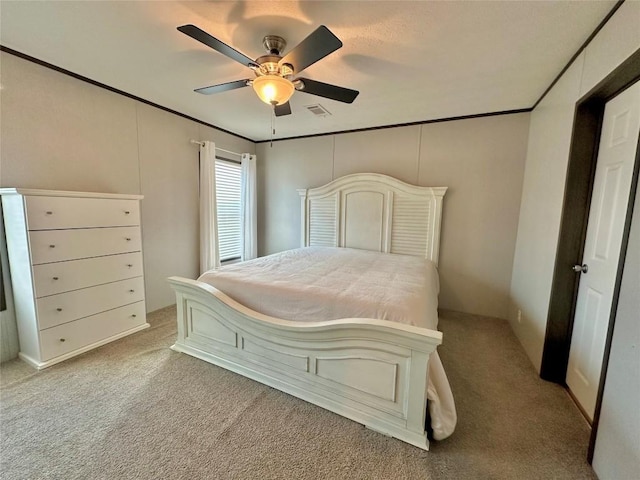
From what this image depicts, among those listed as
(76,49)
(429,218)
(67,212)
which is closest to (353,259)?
(429,218)

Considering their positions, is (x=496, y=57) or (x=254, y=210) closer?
(x=496, y=57)

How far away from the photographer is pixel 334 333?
1.62 metres

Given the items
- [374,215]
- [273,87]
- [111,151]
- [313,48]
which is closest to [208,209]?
[111,151]

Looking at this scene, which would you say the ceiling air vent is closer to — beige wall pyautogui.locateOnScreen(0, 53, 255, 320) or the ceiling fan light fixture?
the ceiling fan light fixture

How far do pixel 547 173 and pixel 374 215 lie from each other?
1.86 metres

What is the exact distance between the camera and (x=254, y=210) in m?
4.42

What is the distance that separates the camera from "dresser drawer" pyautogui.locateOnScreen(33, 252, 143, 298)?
209cm

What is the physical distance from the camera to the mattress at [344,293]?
1.55 metres

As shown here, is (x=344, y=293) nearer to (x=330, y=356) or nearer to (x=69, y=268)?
(x=330, y=356)

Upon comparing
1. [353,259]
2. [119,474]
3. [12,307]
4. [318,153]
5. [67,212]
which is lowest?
[119,474]

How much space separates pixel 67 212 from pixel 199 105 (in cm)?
172

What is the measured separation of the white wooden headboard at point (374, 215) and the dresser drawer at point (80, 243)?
2273 mm

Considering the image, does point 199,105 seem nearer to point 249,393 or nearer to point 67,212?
point 67,212

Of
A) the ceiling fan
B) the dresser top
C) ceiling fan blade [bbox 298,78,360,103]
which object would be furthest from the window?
ceiling fan blade [bbox 298,78,360,103]
